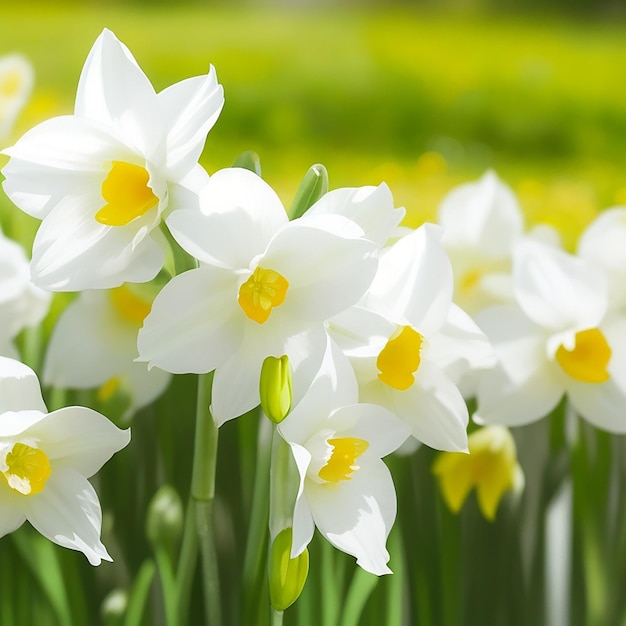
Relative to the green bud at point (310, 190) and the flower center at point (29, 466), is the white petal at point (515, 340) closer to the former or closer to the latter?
the green bud at point (310, 190)

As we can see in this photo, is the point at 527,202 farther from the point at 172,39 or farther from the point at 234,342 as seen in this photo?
the point at 234,342

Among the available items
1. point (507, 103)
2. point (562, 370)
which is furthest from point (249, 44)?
point (562, 370)

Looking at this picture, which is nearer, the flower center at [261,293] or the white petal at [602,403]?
the flower center at [261,293]

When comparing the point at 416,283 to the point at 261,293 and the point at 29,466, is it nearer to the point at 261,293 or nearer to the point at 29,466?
the point at 261,293

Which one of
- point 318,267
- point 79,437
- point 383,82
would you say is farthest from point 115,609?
point 383,82

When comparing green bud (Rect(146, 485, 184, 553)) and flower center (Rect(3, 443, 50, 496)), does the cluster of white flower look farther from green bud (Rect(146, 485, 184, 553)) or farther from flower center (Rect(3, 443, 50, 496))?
green bud (Rect(146, 485, 184, 553))

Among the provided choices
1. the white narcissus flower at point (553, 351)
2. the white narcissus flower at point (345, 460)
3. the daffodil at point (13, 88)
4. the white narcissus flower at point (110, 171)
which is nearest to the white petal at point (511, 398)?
the white narcissus flower at point (553, 351)
